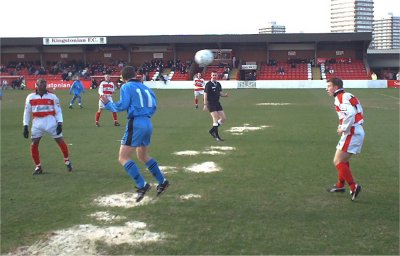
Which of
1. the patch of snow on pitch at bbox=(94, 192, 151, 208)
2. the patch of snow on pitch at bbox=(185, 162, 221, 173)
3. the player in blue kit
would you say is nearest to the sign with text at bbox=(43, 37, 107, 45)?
the patch of snow on pitch at bbox=(185, 162, 221, 173)

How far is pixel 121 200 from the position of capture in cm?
707

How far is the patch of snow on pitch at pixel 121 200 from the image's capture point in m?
6.84

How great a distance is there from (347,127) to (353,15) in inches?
5707

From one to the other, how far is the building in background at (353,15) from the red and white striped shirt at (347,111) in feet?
454

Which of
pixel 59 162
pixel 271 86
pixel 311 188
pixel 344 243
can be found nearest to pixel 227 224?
pixel 344 243

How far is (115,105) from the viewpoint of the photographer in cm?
672

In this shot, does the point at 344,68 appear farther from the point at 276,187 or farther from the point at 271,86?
the point at 276,187

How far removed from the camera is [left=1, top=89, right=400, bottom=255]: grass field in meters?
5.24

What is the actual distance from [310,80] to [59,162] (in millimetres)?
41327

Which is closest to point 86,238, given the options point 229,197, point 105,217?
point 105,217

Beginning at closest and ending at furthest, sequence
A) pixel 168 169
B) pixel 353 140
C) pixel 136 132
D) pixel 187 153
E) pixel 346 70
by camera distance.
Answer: pixel 136 132
pixel 353 140
pixel 168 169
pixel 187 153
pixel 346 70

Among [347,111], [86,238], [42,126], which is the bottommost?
[86,238]

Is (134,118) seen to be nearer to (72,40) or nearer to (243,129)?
(243,129)

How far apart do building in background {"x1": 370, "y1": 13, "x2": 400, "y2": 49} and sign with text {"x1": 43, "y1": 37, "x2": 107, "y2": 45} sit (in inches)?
3633
